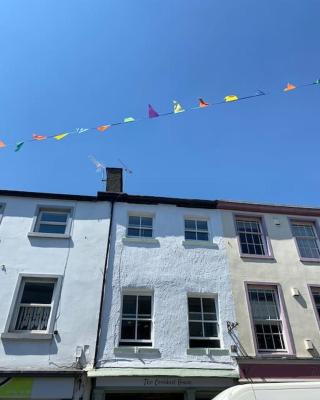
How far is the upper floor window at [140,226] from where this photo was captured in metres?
12.8

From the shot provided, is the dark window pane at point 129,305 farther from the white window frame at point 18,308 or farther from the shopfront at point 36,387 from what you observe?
the shopfront at point 36,387

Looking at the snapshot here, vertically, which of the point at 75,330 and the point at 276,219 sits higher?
the point at 276,219

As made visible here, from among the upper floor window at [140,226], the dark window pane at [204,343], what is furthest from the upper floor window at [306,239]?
the upper floor window at [140,226]

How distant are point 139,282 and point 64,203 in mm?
4416

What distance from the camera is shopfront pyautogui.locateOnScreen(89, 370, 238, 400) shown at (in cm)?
938

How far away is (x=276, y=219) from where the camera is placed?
45.1ft

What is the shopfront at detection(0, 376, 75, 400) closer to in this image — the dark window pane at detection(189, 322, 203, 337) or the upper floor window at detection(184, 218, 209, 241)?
the dark window pane at detection(189, 322, 203, 337)

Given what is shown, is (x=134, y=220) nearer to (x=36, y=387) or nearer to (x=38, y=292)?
(x=38, y=292)

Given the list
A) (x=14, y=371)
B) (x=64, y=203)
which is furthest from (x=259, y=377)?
(x=64, y=203)

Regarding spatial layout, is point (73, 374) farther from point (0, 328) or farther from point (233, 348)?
point (233, 348)

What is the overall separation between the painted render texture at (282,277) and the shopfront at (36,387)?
215 inches

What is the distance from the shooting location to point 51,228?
12547 mm

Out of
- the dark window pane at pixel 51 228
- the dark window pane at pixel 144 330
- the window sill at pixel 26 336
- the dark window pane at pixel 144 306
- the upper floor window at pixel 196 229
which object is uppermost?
the upper floor window at pixel 196 229

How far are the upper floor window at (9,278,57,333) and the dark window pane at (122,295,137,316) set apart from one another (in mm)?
2315
